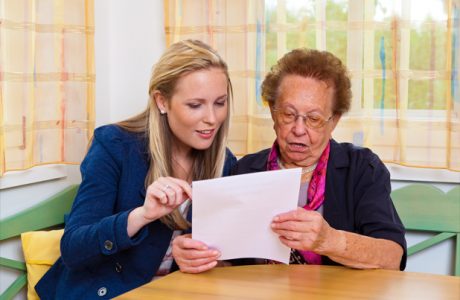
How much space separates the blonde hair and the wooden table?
1.27 ft

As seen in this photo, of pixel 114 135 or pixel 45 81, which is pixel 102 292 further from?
pixel 45 81

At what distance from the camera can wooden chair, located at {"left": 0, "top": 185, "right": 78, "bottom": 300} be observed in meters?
2.17

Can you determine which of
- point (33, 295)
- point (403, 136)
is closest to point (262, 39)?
point (403, 136)

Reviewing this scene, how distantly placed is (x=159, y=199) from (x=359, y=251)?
49 centimetres

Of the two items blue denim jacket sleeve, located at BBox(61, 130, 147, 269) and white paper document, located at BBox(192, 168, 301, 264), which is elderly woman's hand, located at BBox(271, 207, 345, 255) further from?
blue denim jacket sleeve, located at BBox(61, 130, 147, 269)

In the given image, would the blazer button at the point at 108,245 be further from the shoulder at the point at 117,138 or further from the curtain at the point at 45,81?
the curtain at the point at 45,81

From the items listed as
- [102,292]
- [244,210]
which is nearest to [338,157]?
[244,210]

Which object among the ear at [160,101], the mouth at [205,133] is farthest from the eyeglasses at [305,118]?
the ear at [160,101]

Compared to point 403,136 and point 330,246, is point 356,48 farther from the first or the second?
point 330,246

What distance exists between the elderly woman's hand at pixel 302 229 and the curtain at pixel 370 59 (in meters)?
0.94

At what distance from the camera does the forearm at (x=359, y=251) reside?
5.01 feet

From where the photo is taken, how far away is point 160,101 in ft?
6.20

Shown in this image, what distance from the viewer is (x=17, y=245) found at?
2260mm

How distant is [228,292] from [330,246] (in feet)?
0.93
